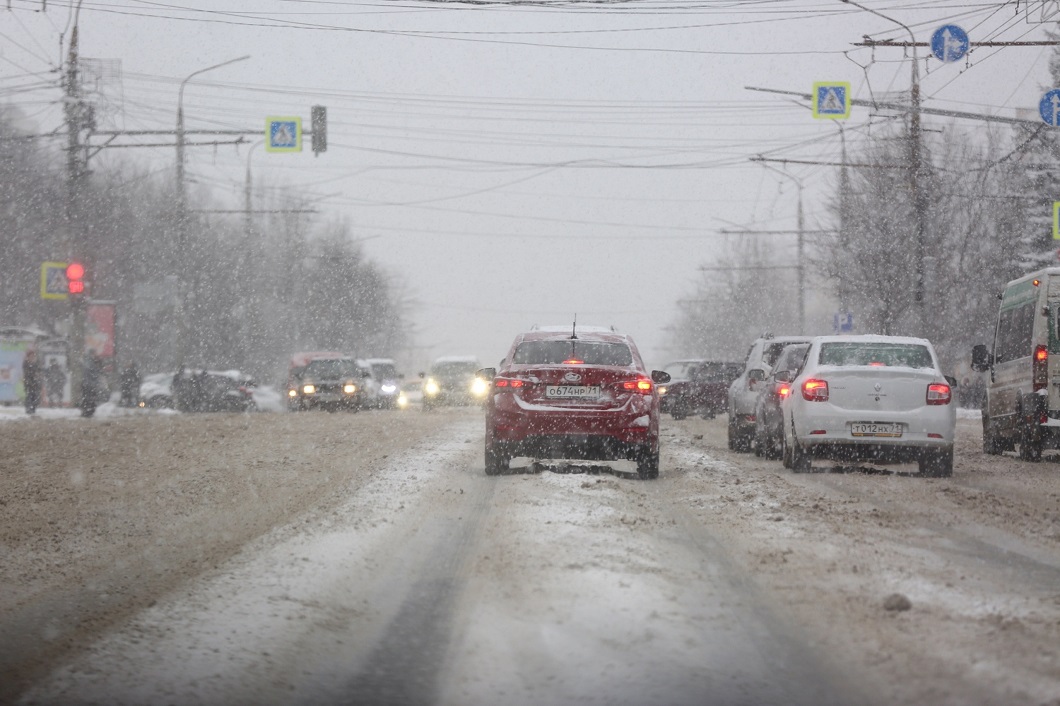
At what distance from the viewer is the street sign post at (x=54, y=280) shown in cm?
3234

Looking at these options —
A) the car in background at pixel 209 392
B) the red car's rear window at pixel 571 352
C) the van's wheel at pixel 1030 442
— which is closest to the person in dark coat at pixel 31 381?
the car in background at pixel 209 392

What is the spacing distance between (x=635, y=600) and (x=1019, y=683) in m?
2.18

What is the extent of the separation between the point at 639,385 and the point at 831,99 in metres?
15.5

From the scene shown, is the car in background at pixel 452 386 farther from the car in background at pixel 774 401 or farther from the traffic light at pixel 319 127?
the car in background at pixel 774 401

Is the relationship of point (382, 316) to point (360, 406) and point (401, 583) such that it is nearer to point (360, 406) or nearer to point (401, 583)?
point (360, 406)

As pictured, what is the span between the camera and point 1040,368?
17656mm

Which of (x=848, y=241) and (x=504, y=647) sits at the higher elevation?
(x=848, y=241)

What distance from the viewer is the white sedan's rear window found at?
1586cm

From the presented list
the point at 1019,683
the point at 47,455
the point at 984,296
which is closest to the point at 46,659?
the point at 1019,683

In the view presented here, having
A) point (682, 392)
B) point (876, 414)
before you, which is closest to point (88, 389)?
point (682, 392)

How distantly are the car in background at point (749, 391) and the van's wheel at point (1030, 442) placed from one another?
347cm

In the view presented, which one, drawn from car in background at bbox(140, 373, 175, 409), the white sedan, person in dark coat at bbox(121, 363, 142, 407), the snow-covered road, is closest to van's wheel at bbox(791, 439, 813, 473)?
the white sedan

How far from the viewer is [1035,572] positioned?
8070mm

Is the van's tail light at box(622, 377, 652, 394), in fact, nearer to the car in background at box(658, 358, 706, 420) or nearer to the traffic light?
the traffic light
